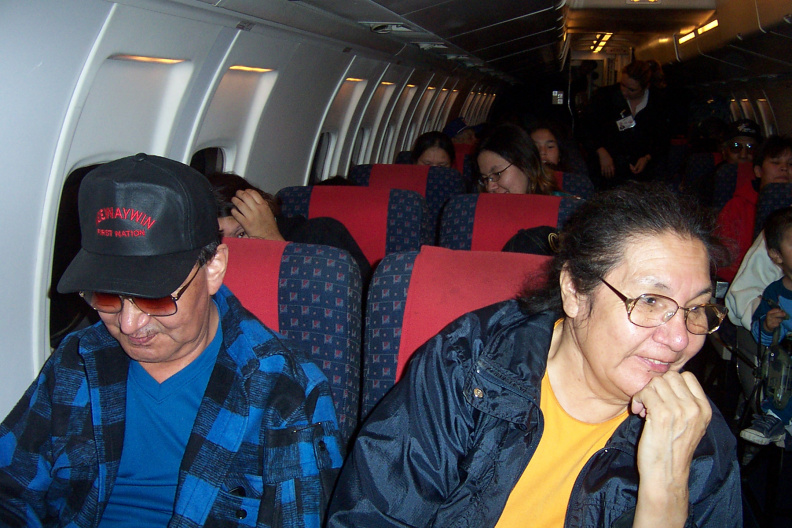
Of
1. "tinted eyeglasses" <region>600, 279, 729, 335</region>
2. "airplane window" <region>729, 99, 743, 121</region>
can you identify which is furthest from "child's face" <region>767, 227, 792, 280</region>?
"airplane window" <region>729, 99, 743, 121</region>

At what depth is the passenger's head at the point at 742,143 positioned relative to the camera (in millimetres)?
5988

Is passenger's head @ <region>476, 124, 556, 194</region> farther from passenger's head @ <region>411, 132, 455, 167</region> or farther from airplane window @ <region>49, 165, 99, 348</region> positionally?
airplane window @ <region>49, 165, 99, 348</region>

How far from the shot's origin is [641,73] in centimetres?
707

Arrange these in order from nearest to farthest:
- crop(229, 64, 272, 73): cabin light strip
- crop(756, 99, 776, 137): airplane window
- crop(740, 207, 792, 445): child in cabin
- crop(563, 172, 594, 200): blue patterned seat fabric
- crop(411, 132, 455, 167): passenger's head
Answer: crop(740, 207, 792, 445): child in cabin → crop(229, 64, 272, 73): cabin light strip → crop(563, 172, 594, 200): blue patterned seat fabric → crop(411, 132, 455, 167): passenger's head → crop(756, 99, 776, 137): airplane window

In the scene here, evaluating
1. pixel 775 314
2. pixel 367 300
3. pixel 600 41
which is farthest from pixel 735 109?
pixel 367 300

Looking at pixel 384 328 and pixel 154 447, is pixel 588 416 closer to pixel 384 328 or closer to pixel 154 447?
pixel 384 328

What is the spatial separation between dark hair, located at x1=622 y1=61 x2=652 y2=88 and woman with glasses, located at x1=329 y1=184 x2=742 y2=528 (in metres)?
6.11

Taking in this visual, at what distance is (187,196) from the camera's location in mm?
1526

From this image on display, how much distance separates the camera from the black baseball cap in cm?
149

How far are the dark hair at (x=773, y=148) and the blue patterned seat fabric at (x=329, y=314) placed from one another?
12.3ft

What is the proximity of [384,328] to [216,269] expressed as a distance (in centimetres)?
58

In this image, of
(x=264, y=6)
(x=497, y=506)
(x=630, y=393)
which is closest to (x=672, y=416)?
(x=630, y=393)

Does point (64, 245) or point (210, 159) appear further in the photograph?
point (210, 159)

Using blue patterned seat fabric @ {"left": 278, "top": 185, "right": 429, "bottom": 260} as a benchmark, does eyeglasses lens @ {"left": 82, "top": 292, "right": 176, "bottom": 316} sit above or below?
below
